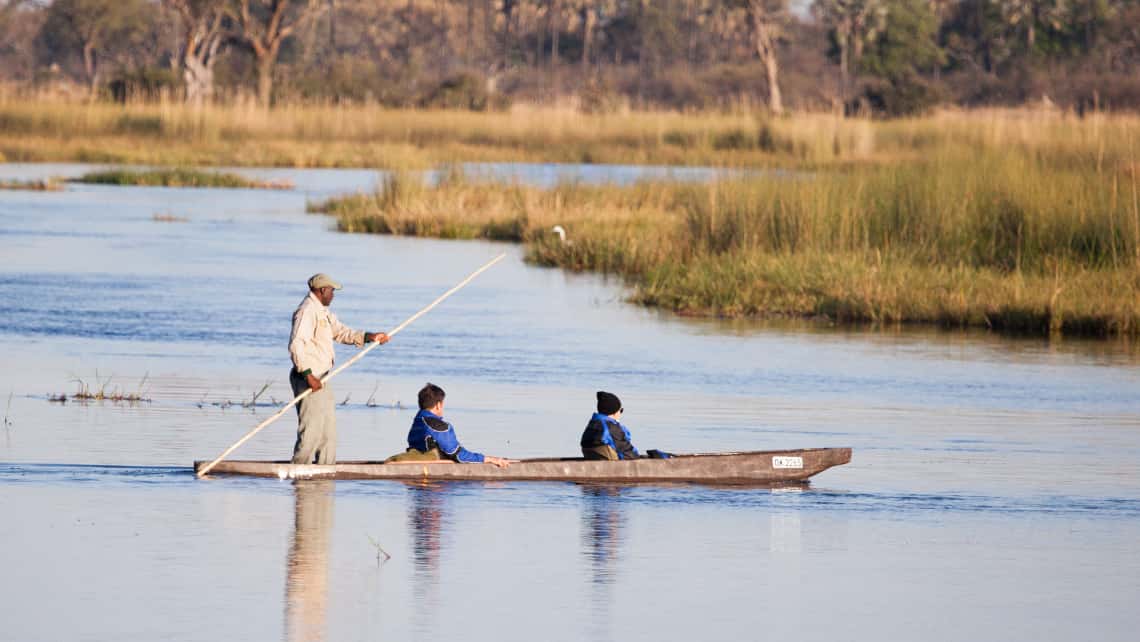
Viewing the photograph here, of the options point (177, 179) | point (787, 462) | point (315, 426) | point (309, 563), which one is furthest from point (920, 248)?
point (177, 179)

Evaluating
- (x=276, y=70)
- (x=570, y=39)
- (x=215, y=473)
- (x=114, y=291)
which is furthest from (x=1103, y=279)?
(x=570, y=39)

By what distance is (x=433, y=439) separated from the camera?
1369 centimetres

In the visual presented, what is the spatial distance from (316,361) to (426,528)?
1.61m

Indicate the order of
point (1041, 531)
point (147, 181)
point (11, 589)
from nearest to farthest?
point (11, 589) → point (1041, 531) → point (147, 181)

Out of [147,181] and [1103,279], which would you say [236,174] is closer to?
[147,181]

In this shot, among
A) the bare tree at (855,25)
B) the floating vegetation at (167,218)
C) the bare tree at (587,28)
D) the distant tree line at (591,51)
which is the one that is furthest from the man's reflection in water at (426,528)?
the bare tree at (587,28)

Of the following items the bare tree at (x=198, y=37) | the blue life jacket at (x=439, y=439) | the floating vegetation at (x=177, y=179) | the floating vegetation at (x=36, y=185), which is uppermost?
the bare tree at (x=198, y=37)

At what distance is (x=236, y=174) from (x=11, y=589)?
4124 cm

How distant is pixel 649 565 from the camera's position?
37.7 feet

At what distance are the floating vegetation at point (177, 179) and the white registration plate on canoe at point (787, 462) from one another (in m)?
36.7

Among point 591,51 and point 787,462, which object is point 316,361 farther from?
point 591,51

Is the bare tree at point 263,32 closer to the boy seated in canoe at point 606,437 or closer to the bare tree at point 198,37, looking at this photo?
the bare tree at point 198,37

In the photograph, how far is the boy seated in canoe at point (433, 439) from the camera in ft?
44.7

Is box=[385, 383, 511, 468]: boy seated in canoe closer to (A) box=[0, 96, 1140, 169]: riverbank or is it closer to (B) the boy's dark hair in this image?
(B) the boy's dark hair
